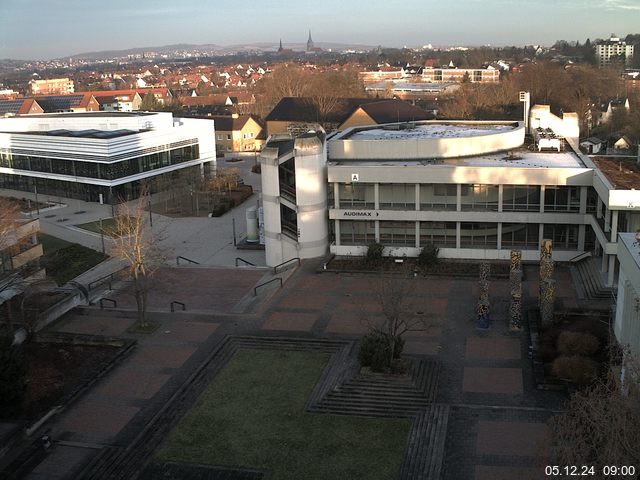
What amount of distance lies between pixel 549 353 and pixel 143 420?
14236 mm

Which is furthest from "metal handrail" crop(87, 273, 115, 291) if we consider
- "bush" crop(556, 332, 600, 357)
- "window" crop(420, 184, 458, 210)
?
"bush" crop(556, 332, 600, 357)

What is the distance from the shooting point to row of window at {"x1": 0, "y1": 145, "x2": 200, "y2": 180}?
191ft

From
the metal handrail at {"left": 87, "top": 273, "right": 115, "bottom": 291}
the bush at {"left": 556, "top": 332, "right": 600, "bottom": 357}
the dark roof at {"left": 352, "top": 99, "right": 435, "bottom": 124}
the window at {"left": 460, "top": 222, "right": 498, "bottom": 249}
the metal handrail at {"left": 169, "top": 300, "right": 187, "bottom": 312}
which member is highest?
the dark roof at {"left": 352, "top": 99, "right": 435, "bottom": 124}

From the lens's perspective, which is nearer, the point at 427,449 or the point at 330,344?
the point at 427,449

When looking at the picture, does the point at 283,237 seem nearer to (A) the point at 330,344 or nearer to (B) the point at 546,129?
(A) the point at 330,344

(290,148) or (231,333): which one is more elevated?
(290,148)

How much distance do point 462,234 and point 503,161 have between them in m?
5.06

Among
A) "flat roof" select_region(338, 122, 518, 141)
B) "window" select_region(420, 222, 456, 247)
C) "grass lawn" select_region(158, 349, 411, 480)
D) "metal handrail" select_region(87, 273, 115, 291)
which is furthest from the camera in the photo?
"flat roof" select_region(338, 122, 518, 141)

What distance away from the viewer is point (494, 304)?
3206 centimetres

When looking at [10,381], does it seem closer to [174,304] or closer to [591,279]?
[174,304]

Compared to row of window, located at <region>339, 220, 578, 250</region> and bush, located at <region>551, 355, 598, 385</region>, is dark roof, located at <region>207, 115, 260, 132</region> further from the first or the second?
bush, located at <region>551, 355, 598, 385</region>

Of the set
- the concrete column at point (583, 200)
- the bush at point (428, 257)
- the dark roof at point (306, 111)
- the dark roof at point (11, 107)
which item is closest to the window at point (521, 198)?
the concrete column at point (583, 200)

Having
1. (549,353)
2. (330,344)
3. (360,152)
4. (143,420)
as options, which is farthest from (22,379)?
(360,152)

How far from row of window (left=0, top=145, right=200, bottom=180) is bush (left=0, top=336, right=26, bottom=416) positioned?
36531 millimetres
